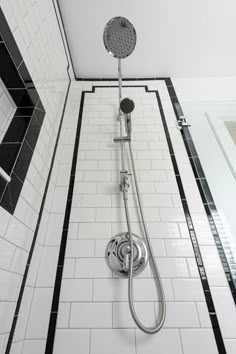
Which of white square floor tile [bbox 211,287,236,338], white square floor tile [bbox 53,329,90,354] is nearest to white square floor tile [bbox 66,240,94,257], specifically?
white square floor tile [bbox 53,329,90,354]

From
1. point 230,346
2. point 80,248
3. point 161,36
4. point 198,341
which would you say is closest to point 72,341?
point 80,248

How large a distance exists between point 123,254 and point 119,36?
112 cm

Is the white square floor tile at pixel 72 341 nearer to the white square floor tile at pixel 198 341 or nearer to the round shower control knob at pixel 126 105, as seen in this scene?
the white square floor tile at pixel 198 341

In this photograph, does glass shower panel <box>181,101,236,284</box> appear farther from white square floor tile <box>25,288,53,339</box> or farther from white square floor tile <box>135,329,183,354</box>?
white square floor tile <box>25,288,53,339</box>

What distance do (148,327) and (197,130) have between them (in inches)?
43.1

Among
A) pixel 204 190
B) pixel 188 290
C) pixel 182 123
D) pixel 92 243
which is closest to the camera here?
pixel 188 290

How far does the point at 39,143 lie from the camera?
0.93m

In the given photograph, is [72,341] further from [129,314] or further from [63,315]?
[129,314]

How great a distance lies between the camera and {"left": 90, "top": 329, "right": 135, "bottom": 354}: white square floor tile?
2.26 ft

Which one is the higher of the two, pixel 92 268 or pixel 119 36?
pixel 119 36

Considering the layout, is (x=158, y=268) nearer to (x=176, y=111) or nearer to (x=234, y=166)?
(x=234, y=166)

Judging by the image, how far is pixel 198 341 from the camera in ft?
2.30

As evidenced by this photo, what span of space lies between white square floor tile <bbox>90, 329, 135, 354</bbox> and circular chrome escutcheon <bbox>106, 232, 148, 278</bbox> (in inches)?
7.5

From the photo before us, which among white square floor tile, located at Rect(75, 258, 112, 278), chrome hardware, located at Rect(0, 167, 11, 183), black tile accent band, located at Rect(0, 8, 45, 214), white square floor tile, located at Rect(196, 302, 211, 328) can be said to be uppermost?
black tile accent band, located at Rect(0, 8, 45, 214)
